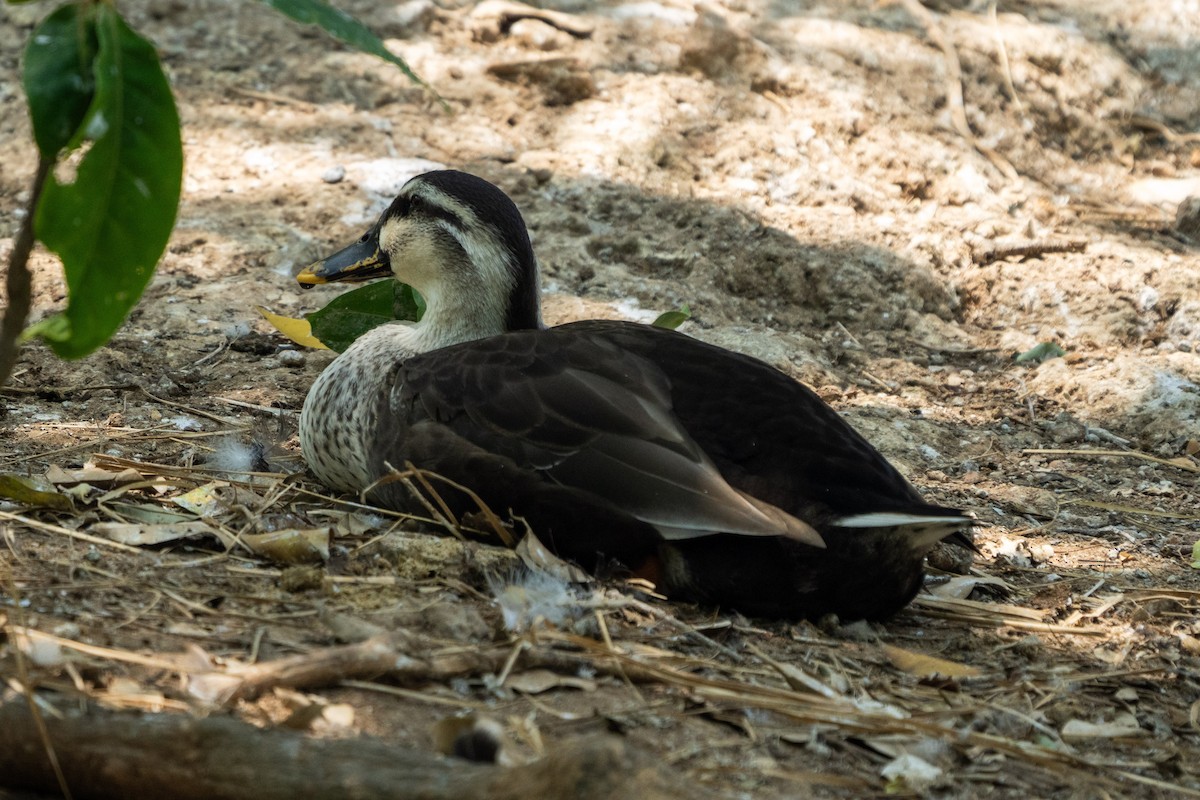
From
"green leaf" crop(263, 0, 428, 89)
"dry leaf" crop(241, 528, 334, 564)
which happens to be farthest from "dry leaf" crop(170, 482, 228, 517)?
"green leaf" crop(263, 0, 428, 89)

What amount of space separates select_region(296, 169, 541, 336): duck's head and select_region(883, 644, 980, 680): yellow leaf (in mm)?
1620

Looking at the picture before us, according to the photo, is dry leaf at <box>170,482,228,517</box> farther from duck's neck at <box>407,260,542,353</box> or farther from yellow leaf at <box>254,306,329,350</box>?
yellow leaf at <box>254,306,329,350</box>

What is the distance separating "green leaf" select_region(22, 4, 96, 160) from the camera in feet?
6.94

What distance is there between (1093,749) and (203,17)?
20.0 feet

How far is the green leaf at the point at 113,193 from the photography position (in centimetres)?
211

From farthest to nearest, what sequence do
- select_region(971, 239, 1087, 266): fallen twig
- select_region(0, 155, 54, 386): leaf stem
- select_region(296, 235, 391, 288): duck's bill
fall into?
select_region(971, 239, 1087, 266): fallen twig, select_region(296, 235, 391, 288): duck's bill, select_region(0, 155, 54, 386): leaf stem

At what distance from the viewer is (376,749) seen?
192 cm

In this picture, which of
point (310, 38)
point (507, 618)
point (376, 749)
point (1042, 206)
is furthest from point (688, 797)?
point (310, 38)

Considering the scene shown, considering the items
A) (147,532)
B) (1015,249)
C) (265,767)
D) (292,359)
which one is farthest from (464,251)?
(1015,249)

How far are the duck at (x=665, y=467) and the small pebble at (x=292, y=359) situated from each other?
1.31 meters

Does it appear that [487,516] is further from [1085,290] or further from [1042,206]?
[1042,206]

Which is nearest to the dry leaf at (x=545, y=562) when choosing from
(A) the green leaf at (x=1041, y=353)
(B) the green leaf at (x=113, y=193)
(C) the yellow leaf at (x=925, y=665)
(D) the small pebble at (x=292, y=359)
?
(C) the yellow leaf at (x=925, y=665)

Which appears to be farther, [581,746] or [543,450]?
[543,450]

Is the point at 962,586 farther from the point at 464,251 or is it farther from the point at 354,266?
the point at 354,266
